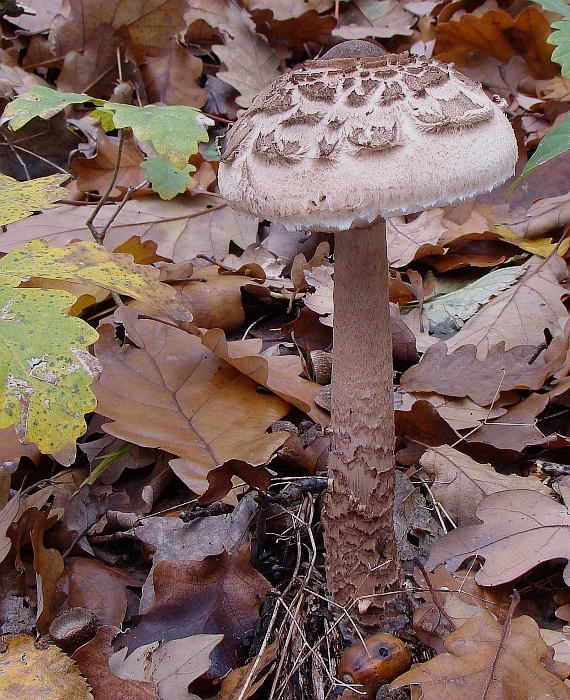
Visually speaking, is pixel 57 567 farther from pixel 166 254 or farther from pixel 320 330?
pixel 166 254

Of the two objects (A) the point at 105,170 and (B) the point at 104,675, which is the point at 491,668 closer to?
(B) the point at 104,675

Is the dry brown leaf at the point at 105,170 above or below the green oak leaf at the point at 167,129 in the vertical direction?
below

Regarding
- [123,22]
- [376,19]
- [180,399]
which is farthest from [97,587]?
[376,19]

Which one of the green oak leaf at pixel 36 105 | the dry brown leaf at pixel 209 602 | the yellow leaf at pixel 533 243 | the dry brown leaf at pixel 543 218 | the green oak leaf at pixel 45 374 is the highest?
the green oak leaf at pixel 36 105

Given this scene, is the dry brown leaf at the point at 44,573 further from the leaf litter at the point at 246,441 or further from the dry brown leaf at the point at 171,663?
the dry brown leaf at the point at 171,663

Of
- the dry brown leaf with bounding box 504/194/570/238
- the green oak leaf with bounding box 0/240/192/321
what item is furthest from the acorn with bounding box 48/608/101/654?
the dry brown leaf with bounding box 504/194/570/238

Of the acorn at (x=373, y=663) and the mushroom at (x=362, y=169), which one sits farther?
the acorn at (x=373, y=663)

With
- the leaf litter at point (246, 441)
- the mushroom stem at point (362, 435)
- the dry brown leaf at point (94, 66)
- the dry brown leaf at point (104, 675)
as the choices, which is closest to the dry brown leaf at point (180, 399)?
the leaf litter at point (246, 441)

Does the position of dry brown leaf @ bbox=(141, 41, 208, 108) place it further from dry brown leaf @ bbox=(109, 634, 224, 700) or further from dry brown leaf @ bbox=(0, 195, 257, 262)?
dry brown leaf @ bbox=(109, 634, 224, 700)
